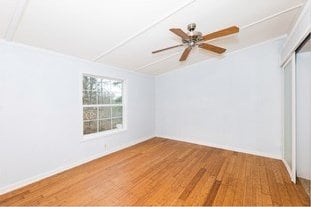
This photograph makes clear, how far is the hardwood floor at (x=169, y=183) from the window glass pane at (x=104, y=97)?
1.31 meters

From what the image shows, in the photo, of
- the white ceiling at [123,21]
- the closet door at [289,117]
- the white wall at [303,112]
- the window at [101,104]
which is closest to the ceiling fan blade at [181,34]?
the white ceiling at [123,21]

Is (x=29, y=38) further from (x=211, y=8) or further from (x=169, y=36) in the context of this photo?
(x=211, y=8)

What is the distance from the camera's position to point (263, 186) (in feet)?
7.95

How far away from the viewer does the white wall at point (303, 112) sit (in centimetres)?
257

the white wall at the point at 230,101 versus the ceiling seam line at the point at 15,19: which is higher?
the ceiling seam line at the point at 15,19

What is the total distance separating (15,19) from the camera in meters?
1.84

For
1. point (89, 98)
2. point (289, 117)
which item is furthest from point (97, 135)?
point (289, 117)

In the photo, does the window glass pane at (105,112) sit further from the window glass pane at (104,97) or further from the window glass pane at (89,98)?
the window glass pane at (89,98)

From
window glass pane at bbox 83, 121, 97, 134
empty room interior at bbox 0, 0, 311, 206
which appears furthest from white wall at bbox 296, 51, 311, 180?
window glass pane at bbox 83, 121, 97, 134

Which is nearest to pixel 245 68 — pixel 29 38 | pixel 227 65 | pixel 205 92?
pixel 227 65

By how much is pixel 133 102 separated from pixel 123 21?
267 cm

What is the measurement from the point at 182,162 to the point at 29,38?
11.0ft

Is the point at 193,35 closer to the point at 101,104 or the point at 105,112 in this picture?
the point at 101,104

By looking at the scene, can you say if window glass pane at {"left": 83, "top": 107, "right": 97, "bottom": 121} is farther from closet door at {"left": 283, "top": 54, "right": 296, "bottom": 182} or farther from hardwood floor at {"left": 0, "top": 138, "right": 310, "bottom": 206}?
closet door at {"left": 283, "top": 54, "right": 296, "bottom": 182}
